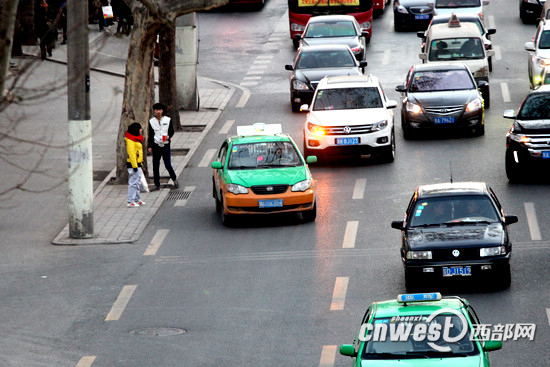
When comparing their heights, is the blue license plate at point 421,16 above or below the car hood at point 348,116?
below

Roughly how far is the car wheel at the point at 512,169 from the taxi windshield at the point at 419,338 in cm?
1256

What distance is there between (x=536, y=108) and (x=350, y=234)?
5.86 metres

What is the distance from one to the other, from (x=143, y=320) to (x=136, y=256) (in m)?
3.95

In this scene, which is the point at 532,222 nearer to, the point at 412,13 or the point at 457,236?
A: the point at 457,236

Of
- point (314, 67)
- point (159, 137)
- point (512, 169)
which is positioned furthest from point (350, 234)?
point (314, 67)

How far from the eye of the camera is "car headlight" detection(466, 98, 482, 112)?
94.3 feet

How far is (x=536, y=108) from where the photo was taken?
24797 millimetres

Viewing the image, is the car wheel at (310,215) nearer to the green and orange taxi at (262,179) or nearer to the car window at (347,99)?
the green and orange taxi at (262,179)

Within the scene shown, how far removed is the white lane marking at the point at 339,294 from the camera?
16.9m

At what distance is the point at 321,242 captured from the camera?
20.9 m

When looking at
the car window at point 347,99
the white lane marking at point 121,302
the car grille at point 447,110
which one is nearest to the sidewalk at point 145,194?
the white lane marking at point 121,302

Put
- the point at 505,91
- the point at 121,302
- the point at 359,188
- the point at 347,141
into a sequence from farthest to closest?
1. the point at 505,91
2. the point at 347,141
3. the point at 359,188
4. the point at 121,302

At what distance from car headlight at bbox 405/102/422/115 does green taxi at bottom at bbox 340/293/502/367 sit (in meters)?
16.8

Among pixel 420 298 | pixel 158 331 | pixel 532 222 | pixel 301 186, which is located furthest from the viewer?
pixel 301 186
